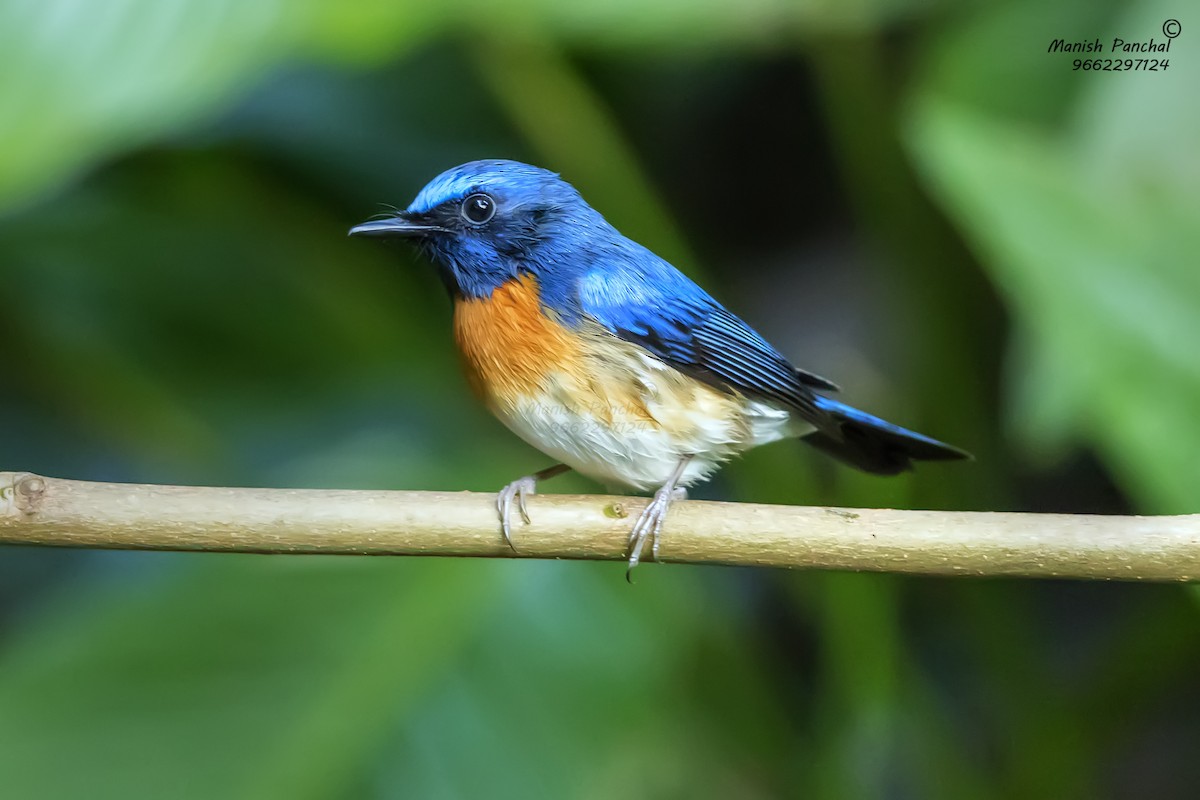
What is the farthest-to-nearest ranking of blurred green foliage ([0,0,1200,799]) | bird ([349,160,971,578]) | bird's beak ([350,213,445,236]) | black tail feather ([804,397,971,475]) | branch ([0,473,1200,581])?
blurred green foliage ([0,0,1200,799]) → black tail feather ([804,397,971,475]) → bird ([349,160,971,578]) → bird's beak ([350,213,445,236]) → branch ([0,473,1200,581])

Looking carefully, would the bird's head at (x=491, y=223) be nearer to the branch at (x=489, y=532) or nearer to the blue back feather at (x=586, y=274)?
the blue back feather at (x=586, y=274)

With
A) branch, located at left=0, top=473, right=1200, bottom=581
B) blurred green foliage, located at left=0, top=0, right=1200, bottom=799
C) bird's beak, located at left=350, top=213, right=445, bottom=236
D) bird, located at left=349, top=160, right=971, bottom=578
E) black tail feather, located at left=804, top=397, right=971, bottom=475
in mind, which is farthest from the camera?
blurred green foliage, located at left=0, top=0, right=1200, bottom=799

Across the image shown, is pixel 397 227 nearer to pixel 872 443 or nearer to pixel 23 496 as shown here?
pixel 23 496

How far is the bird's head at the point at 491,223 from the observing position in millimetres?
1461

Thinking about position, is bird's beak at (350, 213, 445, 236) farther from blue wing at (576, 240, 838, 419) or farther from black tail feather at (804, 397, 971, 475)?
black tail feather at (804, 397, 971, 475)

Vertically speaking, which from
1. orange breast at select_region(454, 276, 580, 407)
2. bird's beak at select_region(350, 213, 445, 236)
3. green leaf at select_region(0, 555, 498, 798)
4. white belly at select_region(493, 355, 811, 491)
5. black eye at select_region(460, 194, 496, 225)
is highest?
black eye at select_region(460, 194, 496, 225)

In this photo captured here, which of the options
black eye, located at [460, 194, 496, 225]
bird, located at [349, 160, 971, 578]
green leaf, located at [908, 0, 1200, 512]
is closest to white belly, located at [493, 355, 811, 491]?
bird, located at [349, 160, 971, 578]

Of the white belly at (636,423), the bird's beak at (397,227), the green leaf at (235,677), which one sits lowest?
the green leaf at (235,677)

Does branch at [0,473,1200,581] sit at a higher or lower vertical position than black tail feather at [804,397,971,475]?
lower

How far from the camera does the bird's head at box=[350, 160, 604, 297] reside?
4.79ft

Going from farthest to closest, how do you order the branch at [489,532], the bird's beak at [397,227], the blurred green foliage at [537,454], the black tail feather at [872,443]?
1. the blurred green foliage at [537,454]
2. the black tail feather at [872,443]
3. the bird's beak at [397,227]
4. the branch at [489,532]

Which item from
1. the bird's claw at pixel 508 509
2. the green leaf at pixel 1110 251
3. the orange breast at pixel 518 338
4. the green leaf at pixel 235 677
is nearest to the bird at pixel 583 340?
the orange breast at pixel 518 338

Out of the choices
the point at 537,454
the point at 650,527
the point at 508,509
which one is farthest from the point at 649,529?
the point at 537,454

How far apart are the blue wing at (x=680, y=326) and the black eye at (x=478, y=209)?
0.16 metres
